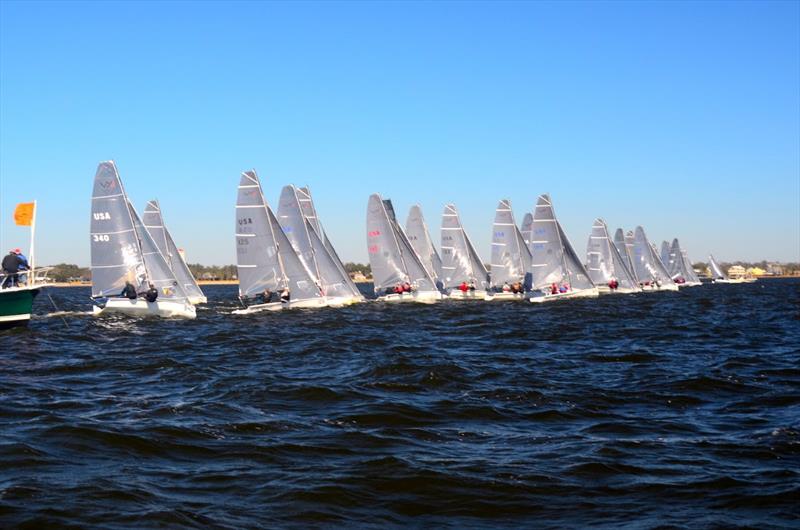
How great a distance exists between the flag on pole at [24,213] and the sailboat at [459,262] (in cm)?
3439

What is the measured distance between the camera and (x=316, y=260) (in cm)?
4597

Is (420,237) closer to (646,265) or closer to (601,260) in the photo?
(601,260)

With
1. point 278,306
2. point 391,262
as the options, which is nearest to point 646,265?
point 391,262

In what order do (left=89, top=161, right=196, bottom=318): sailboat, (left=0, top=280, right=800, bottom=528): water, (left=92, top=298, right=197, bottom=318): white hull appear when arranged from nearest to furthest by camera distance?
(left=0, top=280, right=800, bottom=528): water
(left=92, top=298, right=197, bottom=318): white hull
(left=89, top=161, right=196, bottom=318): sailboat

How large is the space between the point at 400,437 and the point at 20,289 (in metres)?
20.4

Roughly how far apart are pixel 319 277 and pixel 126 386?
97.1 feet

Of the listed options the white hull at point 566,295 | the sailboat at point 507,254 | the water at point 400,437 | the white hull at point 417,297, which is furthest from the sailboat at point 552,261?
the water at point 400,437

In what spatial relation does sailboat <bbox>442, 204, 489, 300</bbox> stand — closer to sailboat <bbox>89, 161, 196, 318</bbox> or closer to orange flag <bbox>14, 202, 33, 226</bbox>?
sailboat <bbox>89, 161, 196, 318</bbox>

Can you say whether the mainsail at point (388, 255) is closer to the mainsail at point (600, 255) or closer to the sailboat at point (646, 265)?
the mainsail at point (600, 255)

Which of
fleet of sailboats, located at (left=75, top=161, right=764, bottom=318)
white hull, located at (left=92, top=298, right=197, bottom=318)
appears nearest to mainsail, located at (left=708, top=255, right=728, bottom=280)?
fleet of sailboats, located at (left=75, top=161, right=764, bottom=318)

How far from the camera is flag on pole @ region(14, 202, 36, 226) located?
2739 centimetres

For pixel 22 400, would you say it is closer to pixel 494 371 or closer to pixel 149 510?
pixel 149 510

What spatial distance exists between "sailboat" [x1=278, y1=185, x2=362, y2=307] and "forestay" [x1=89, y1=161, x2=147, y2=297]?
35.6 feet

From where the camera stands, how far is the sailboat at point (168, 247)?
53.0 metres
